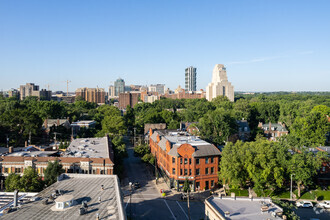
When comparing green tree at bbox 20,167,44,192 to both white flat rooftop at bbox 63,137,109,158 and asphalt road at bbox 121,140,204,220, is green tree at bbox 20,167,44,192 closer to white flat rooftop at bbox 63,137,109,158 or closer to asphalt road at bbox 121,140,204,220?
white flat rooftop at bbox 63,137,109,158

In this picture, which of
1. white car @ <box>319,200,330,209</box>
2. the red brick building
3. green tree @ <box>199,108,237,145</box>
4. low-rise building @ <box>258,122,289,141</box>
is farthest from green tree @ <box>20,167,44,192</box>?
low-rise building @ <box>258,122,289,141</box>

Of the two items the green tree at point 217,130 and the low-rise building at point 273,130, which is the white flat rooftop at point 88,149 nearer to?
the green tree at point 217,130

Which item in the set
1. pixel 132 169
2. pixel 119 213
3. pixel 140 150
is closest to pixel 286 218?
pixel 119 213

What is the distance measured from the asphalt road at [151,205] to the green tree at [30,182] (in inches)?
527

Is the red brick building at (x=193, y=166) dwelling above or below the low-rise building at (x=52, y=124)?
below

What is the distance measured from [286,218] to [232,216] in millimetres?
5282

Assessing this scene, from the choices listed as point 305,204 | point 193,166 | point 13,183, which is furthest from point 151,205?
point 305,204

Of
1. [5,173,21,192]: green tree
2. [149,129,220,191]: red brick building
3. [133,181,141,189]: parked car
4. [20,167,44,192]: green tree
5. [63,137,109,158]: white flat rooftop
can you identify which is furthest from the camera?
[133,181,141,189]: parked car

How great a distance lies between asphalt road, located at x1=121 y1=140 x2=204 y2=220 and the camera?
127ft

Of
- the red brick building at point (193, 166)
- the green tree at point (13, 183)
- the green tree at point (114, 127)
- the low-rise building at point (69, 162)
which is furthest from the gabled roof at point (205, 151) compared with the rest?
the green tree at point (114, 127)

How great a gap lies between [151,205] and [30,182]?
1866 cm

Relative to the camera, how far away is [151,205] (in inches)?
1690

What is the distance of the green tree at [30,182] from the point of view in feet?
126

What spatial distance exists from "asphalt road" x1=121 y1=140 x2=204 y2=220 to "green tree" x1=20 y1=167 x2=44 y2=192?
13379 millimetres
